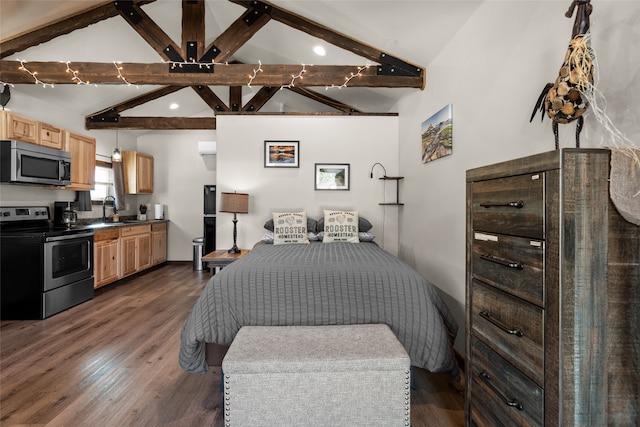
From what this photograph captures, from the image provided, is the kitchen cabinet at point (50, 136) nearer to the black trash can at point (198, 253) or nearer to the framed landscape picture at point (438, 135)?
the black trash can at point (198, 253)

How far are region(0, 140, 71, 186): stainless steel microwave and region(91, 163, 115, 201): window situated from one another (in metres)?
1.43

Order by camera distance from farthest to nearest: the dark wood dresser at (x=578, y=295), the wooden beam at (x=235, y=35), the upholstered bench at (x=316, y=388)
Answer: the wooden beam at (x=235, y=35) < the upholstered bench at (x=316, y=388) < the dark wood dresser at (x=578, y=295)

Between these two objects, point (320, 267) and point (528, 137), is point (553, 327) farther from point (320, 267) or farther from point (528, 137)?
point (320, 267)

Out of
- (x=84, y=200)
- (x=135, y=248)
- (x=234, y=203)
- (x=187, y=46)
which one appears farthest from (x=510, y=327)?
(x=84, y=200)

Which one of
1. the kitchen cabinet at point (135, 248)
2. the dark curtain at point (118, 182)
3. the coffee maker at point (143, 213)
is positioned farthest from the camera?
the coffee maker at point (143, 213)

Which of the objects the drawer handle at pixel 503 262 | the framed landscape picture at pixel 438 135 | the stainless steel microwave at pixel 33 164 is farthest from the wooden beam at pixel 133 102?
the drawer handle at pixel 503 262

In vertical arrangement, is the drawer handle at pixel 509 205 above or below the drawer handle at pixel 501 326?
above

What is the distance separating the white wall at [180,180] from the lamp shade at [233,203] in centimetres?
255

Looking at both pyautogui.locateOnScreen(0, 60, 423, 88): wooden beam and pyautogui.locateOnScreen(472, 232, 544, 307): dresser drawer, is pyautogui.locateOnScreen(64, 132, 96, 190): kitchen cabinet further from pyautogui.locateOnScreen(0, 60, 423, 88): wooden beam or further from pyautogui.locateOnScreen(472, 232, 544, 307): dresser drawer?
pyautogui.locateOnScreen(472, 232, 544, 307): dresser drawer

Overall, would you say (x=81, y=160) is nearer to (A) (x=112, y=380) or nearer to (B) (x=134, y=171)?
(B) (x=134, y=171)

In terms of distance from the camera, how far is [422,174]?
3418 millimetres

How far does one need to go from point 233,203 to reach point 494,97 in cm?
297

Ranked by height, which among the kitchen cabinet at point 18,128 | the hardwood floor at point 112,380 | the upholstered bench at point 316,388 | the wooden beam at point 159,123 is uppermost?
the wooden beam at point 159,123

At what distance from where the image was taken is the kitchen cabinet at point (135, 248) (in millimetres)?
4797
